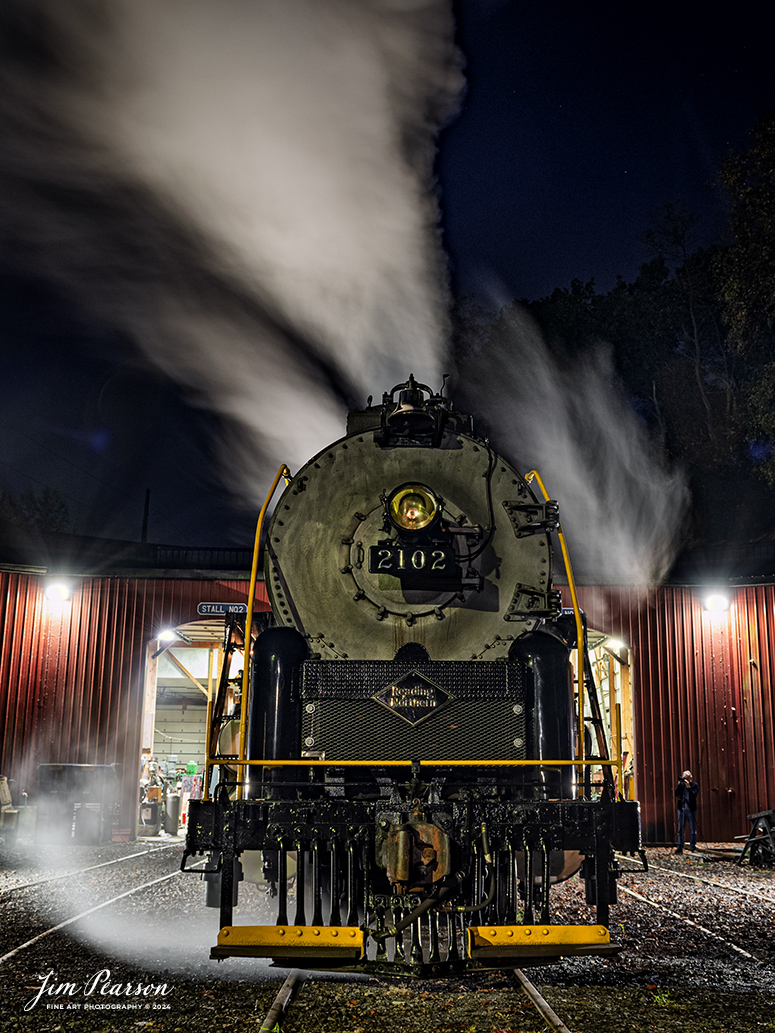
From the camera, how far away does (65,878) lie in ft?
A: 36.9

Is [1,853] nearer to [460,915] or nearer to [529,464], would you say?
[460,915]

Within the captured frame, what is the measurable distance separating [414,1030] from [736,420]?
2658 cm

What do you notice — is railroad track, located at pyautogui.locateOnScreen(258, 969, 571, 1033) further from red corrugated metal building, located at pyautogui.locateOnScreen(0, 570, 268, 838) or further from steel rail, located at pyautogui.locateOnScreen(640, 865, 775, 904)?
red corrugated metal building, located at pyautogui.locateOnScreen(0, 570, 268, 838)

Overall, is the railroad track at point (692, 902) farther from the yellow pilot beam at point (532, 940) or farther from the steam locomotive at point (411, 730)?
the yellow pilot beam at point (532, 940)

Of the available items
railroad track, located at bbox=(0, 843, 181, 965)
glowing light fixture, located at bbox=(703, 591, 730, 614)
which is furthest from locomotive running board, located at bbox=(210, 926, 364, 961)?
glowing light fixture, located at bbox=(703, 591, 730, 614)

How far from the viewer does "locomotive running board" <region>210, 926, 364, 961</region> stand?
4.48 m

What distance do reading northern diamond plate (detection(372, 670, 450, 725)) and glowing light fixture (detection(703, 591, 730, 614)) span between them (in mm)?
12103

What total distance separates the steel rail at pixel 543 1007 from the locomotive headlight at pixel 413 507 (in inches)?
119

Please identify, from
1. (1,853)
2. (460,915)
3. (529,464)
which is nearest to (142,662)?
(1,853)

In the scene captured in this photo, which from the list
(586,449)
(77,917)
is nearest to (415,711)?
(77,917)

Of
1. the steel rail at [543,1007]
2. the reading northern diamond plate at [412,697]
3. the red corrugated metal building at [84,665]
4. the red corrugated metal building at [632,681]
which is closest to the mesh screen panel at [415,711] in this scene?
the reading northern diamond plate at [412,697]

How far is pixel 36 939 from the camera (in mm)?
7184

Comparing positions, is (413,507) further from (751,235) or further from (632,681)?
(751,235)

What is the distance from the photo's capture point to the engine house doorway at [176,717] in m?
17.2
